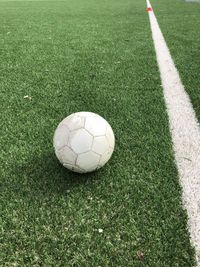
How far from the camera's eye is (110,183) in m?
2.77

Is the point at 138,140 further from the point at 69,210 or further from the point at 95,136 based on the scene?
the point at 69,210

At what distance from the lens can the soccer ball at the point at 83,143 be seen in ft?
8.82

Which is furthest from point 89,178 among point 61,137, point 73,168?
point 61,137

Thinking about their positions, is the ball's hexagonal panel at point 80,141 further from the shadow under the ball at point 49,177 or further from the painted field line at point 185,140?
the painted field line at point 185,140

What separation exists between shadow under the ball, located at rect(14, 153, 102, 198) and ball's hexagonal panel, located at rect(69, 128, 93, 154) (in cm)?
27

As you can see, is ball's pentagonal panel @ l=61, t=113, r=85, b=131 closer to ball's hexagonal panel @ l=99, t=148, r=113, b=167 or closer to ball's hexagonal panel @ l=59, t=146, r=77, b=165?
ball's hexagonal panel @ l=59, t=146, r=77, b=165

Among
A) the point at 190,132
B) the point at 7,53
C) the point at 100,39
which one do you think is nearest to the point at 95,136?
the point at 190,132

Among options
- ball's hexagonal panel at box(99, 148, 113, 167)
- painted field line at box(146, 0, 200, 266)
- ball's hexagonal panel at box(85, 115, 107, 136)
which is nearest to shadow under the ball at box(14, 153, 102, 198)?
ball's hexagonal panel at box(99, 148, 113, 167)

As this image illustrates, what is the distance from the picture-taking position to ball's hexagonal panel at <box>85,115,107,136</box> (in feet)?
9.00

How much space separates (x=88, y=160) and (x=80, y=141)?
0.16 m

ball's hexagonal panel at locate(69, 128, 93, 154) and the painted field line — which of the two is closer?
the painted field line

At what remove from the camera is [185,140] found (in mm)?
3412

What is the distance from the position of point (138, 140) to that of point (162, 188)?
0.75 metres

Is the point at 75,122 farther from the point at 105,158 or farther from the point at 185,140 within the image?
the point at 185,140
